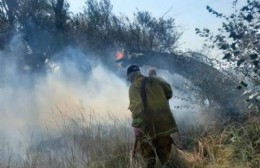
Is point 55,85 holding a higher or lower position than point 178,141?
higher

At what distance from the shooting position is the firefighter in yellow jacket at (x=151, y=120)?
6445mm

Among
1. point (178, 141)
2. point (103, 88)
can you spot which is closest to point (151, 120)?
point (178, 141)

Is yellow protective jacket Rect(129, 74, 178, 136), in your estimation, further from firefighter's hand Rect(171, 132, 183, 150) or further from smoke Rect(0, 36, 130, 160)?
smoke Rect(0, 36, 130, 160)

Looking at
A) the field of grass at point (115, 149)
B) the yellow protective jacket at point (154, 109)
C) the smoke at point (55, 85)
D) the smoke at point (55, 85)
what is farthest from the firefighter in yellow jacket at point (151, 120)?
the smoke at point (55, 85)

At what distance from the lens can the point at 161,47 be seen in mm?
21375

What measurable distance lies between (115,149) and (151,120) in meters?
0.75

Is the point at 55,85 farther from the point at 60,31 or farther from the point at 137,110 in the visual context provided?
the point at 137,110

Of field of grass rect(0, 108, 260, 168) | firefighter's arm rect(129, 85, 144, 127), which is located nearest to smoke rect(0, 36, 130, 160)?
field of grass rect(0, 108, 260, 168)

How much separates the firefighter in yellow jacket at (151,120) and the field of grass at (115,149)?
0.88 feet

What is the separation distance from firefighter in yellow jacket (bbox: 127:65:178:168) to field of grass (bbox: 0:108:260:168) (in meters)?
0.27

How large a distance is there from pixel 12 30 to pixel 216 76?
12215mm

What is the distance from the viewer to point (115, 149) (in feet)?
22.2

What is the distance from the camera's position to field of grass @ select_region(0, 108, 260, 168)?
598 centimetres

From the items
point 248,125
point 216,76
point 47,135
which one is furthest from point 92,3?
point 248,125
